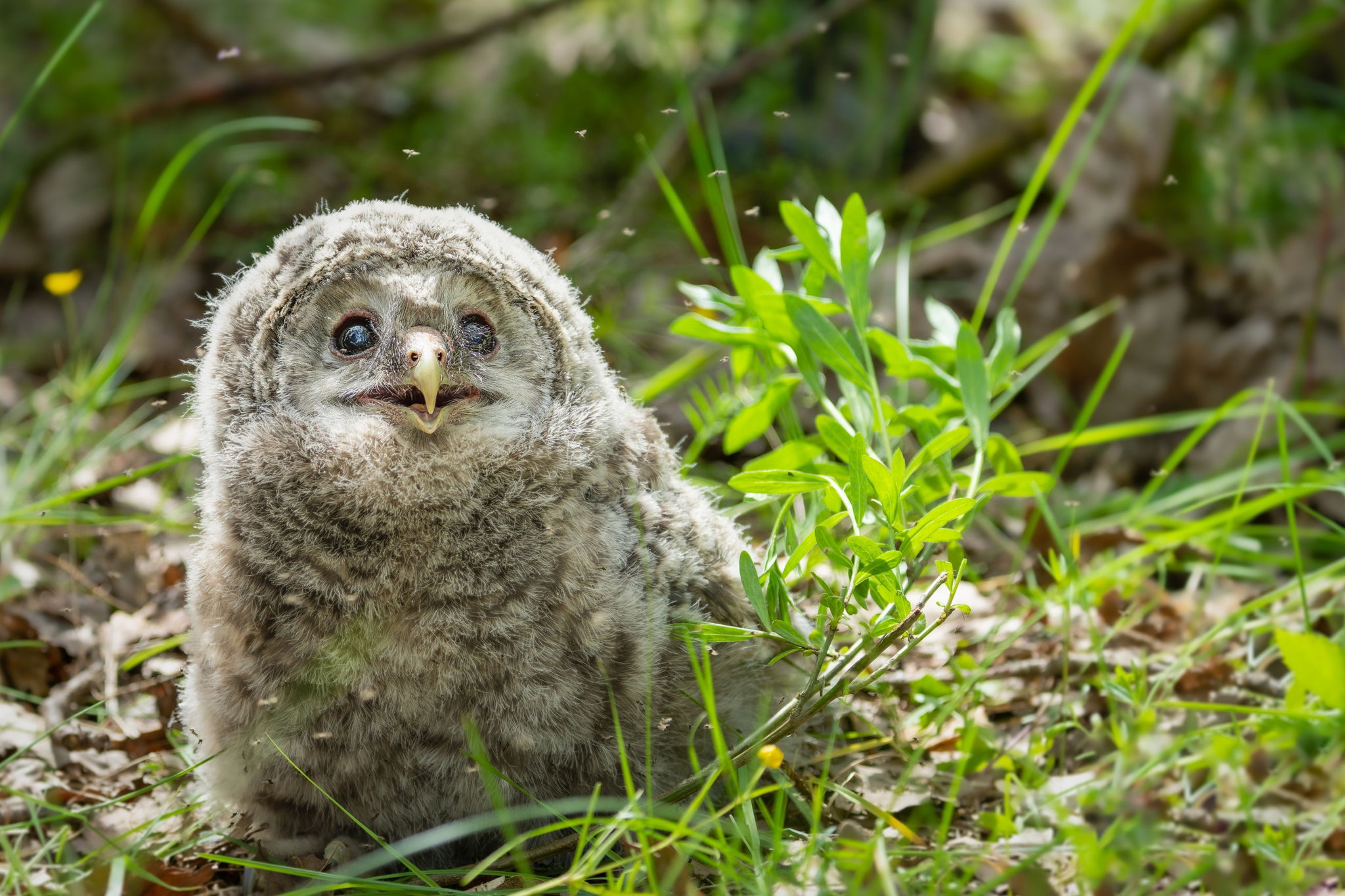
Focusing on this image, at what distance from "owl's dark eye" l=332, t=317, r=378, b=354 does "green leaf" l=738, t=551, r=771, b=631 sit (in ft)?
2.92

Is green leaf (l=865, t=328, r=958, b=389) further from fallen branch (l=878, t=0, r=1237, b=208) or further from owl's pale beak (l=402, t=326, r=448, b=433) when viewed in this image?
fallen branch (l=878, t=0, r=1237, b=208)

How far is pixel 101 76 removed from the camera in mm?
5887

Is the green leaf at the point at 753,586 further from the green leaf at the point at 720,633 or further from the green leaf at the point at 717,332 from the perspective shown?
the green leaf at the point at 717,332

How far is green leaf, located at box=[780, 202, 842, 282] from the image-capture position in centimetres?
269

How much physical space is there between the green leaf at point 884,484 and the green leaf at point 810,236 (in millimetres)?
571

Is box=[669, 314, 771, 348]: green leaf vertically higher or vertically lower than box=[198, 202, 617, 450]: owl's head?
lower

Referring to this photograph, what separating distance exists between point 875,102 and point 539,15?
174cm

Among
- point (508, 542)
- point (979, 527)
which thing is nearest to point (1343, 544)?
point (979, 527)

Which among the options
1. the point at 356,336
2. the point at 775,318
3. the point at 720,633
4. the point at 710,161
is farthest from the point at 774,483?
the point at 710,161

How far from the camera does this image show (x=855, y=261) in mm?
2686

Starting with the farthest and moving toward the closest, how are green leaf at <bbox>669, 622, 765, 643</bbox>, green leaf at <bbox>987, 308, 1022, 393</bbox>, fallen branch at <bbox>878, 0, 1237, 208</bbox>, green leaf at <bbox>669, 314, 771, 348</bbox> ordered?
fallen branch at <bbox>878, 0, 1237, 208</bbox>, green leaf at <bbox>987, 308, 1022, 393</bbox>, green leaf at <bbox>669, 314, 771, 348</bbox>, green leaf at <bbox>669, 622, 765, 643</bbox>

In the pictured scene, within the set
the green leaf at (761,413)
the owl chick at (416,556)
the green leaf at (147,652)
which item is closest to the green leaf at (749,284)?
the green leaf at (761,413)

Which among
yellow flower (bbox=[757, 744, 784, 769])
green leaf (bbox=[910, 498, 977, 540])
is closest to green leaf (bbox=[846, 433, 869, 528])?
green leaf (bbox=[910, 498, 977, 540])

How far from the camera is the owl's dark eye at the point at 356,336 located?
2.43m
